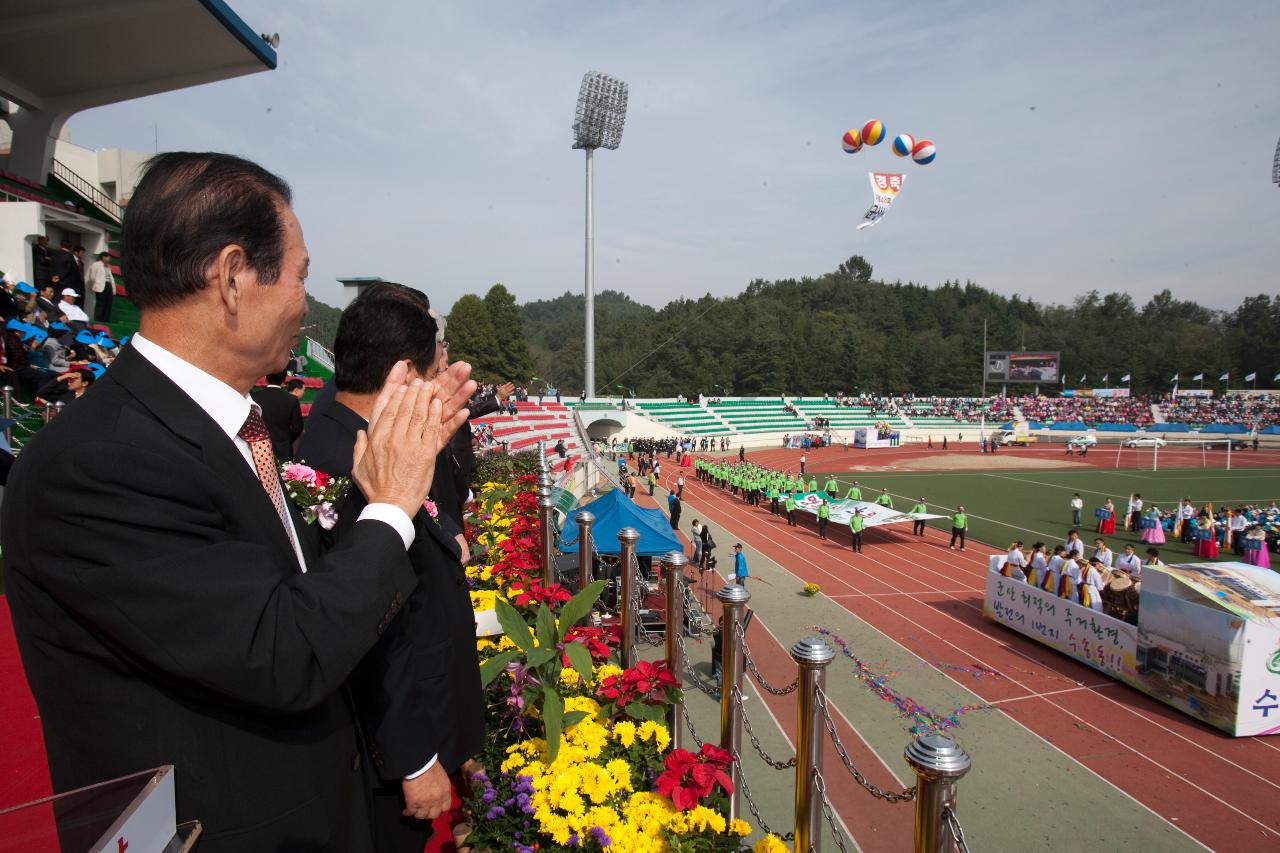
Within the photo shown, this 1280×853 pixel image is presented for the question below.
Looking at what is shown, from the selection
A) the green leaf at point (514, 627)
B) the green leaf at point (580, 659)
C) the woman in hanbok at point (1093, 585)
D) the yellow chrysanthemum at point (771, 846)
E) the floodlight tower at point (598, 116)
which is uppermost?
the floodlight tower at point (598, 116)

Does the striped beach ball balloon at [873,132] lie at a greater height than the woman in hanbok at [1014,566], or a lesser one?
greater

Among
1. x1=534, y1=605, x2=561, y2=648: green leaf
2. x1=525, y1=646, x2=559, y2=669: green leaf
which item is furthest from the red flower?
x1=534, y1=605, x2=561, y2=648: green leaf

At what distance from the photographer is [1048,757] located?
23.9ft

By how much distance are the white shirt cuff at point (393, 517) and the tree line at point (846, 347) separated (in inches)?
2331

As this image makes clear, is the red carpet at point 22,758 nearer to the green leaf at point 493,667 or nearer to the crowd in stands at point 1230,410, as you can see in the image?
the green leaf at point 493,667

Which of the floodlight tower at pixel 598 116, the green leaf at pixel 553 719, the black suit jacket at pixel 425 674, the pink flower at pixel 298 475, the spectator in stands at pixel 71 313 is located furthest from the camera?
the floodlight tower at pixel 598 116

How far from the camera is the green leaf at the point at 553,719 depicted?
2477mm

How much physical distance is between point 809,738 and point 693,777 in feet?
1.37

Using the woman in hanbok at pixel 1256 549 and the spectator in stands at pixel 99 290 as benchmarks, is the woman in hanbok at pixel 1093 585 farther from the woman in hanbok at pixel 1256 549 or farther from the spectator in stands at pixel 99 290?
the spectator in stands at pixel 99 290

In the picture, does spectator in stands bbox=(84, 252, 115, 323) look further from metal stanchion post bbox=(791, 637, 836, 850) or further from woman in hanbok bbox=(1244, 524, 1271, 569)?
woman in hanbok bbox=(1244, 524, 1271, 569)

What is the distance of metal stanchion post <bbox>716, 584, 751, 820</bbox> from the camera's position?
8.30 feet

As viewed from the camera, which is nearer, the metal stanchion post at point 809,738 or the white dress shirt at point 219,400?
the white dress shirt at point 219,400

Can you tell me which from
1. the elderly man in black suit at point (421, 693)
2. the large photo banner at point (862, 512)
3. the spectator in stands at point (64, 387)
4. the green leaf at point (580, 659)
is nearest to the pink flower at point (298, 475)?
the elderly man in black suit at point (421, 693)

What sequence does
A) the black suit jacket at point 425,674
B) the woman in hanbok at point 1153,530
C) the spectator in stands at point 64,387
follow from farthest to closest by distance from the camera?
the woman in hanbok at point 1153,530 → the spectator in stands at point 64,387 → the black suit jacket at point 425,674
